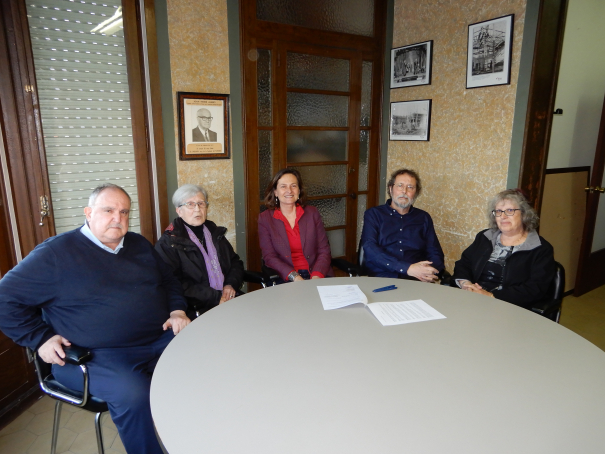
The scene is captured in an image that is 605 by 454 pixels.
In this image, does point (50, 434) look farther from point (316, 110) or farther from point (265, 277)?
point (316, 110)

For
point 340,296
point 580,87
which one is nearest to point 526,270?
point 340,296

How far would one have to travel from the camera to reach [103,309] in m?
1.63

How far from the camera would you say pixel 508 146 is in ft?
9.51

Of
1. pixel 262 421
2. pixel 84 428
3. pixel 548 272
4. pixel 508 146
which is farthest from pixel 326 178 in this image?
pixel 262 421

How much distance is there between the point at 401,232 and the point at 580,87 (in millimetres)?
2073

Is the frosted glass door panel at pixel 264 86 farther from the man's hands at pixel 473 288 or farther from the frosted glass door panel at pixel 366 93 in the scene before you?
the man's hands at pixel 473 288

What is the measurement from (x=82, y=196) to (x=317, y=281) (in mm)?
1596

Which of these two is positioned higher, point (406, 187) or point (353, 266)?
point (406, 187)

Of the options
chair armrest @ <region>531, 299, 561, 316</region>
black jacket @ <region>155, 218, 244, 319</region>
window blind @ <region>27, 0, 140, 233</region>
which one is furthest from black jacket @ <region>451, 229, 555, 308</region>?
window blind @ <region>27, 0, 140, 233</region>

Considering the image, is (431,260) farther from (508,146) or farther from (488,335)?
(488,335)

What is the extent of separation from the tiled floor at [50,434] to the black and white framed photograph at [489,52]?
3.26m

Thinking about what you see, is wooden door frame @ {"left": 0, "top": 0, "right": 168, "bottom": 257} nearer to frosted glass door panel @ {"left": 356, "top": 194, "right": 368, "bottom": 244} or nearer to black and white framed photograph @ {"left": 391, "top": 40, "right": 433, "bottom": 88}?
frosted glass door panel @ {"left": 356, "top": 194, "right": 368, "bottom": 244}

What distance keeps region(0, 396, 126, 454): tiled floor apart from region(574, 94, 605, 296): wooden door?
3902mm

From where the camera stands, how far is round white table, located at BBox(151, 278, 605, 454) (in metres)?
0.91
